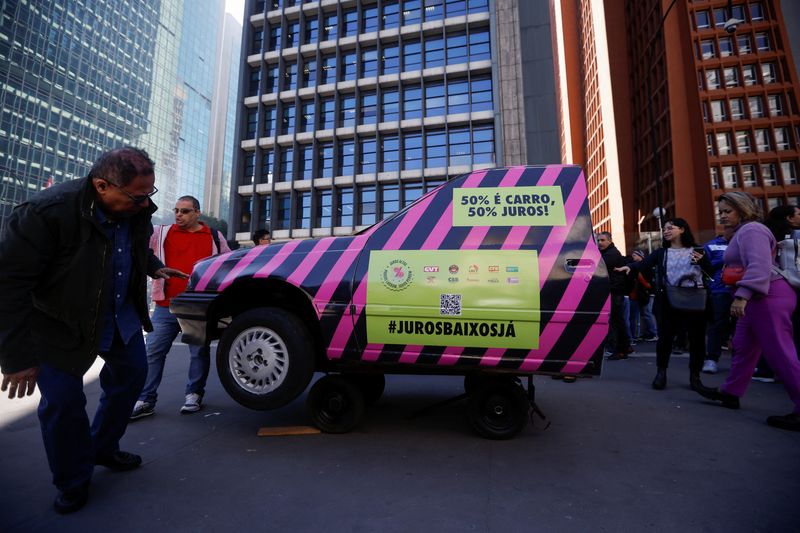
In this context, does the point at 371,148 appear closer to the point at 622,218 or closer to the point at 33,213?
the point at 33,213

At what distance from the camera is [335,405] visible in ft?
9.58

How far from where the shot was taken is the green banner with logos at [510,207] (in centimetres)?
257

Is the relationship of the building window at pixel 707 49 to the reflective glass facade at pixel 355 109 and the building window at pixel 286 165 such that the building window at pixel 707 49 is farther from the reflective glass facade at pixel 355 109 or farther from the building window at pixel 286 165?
the building window at pixel 286 165

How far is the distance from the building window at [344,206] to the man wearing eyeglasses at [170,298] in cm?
2333

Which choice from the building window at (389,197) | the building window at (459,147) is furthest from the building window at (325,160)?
the building window at (459,147)

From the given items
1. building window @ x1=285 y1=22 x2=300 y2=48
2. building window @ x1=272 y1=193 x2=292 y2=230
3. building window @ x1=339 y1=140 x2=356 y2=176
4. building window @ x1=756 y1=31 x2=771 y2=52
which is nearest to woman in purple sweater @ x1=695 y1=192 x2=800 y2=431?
building window @ x1=339 y1=140 x2=356 y2=176

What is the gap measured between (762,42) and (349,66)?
118ft

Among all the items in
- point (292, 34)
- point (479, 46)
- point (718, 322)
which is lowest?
point (718, 322)

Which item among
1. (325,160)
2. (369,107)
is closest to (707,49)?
(369,107)

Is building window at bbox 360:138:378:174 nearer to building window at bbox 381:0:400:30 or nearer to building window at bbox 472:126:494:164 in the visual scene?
building window at bbox 472:126:494:164

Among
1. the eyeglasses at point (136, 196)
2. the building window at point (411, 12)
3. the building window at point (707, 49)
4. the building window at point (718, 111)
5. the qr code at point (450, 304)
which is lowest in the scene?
the qr code at point (450, 304)

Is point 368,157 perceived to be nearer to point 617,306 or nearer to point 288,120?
point 288,120

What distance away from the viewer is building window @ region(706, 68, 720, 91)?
33.5m

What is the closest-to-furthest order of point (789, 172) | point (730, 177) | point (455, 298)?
point (455, 298) → point (789, 172) → point (730, 177)
